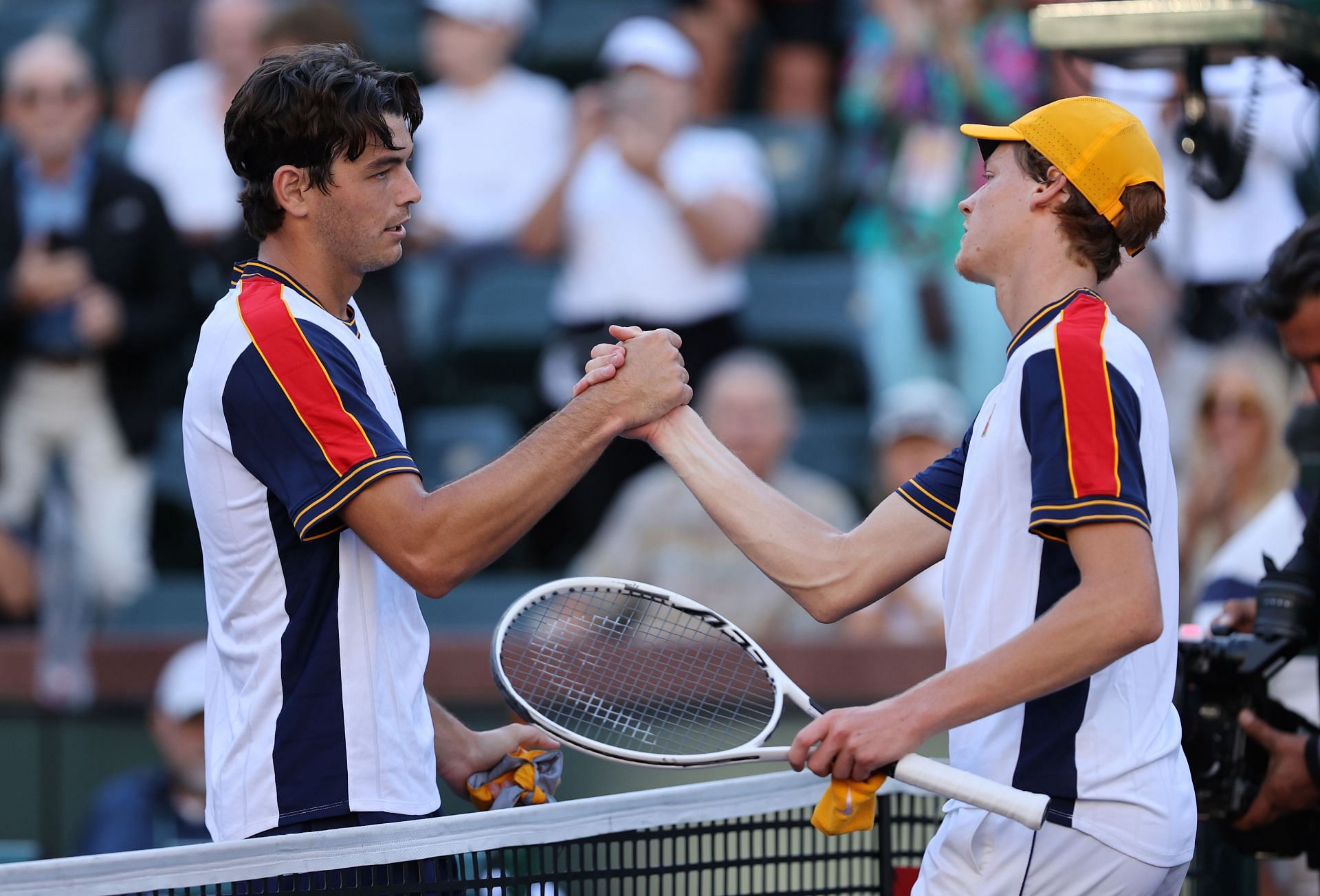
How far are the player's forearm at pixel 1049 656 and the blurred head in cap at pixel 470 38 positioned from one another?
217 inches

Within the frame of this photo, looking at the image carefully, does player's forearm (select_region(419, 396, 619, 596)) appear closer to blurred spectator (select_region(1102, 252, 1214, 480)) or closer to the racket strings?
the racket strings

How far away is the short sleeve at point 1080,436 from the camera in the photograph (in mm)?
2404

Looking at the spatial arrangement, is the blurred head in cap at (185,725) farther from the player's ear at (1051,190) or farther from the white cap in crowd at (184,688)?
the player's ear at (1051,190)

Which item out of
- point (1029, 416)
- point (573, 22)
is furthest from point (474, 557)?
point (573, 22)

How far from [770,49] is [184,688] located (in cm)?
471

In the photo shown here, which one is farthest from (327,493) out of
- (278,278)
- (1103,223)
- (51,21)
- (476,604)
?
(51,21)

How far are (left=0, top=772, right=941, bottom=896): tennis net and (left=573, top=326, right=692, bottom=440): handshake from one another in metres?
0.66

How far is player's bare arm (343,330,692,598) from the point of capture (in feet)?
8.68

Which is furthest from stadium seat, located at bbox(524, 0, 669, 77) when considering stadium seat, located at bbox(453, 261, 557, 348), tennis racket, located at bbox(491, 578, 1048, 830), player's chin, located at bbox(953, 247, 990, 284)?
player's chin, located at bbox(953, 247, 990, 284)

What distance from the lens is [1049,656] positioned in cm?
239

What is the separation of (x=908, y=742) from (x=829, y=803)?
167mm

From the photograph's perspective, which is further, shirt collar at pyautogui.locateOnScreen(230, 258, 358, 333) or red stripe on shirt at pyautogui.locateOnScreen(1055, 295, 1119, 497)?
shirt collar at pyautogui.locateOnScreen(230, 258, 358, 333)

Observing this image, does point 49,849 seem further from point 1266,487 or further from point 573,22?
point 573,22

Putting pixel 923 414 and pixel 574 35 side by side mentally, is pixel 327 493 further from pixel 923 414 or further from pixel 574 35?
pixel 574 35
